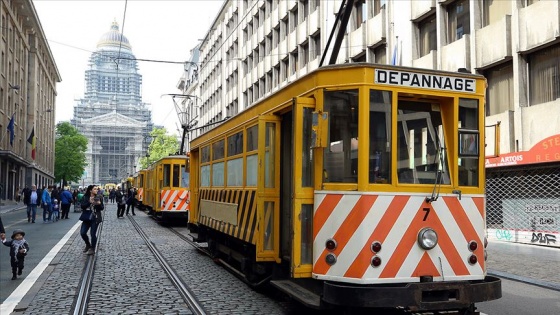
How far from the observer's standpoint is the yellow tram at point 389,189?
18.2 feet

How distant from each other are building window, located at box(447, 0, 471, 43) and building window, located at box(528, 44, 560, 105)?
121 inches

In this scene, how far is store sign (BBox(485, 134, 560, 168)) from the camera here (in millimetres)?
14766

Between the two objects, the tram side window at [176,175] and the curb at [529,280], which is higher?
the tram side window at [176,175]

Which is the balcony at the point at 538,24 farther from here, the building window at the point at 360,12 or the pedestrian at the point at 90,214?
the pedestrian at the point at 90,214

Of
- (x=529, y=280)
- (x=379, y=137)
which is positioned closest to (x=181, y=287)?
(x=379, y=137)

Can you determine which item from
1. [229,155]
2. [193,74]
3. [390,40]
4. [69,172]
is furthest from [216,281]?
[69,172]

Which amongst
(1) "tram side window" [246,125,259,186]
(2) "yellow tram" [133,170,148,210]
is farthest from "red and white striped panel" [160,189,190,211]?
(1) "tram side window" [246,125,259,186]

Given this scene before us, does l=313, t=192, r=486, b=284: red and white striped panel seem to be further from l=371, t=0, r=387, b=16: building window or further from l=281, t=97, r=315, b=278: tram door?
l=371, t=0, r=387, b=16: building window

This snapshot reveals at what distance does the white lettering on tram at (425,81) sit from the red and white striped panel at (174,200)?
16.7 metres

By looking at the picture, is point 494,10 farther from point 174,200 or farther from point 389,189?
point 389,189

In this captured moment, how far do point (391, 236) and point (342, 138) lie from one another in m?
1.11

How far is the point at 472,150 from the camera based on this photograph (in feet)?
19.5

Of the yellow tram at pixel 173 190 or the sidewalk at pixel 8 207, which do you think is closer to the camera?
the yellow tram at pixel 173 190

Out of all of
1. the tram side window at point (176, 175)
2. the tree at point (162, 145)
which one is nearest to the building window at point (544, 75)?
the tram side window at point (176, 175)
